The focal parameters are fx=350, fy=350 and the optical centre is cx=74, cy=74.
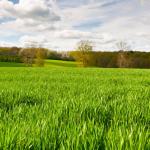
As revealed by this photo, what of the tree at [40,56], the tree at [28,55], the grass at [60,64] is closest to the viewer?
the grass at [60,64]

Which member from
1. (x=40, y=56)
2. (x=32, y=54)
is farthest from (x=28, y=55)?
(x=40, y=56)

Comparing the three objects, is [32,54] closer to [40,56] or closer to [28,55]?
[28,55]

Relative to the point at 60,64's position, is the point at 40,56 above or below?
above

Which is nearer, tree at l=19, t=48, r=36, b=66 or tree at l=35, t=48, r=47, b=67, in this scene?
tree at l=19, t=48, r=36, b=66

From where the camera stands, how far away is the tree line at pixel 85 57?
400 feet

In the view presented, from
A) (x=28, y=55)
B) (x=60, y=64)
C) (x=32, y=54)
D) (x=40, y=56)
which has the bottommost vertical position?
(x=60, y=64)

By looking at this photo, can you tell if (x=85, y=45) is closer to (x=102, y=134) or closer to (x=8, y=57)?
(x=8, y=57)

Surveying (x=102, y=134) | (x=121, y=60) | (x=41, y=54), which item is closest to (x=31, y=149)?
(x=102, y=134)

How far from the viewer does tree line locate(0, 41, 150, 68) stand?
121812 mm

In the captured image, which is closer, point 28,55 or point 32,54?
point 28,55

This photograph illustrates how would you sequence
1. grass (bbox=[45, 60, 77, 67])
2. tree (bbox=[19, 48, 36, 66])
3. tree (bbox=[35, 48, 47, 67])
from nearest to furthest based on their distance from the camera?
1. grass (bbox=[45, 60, 77, 67])
2. tree (bbox=[19, 48, 36, 66])
3. tree (bbox=[35, 48, 47, 67])

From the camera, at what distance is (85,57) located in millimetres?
131625

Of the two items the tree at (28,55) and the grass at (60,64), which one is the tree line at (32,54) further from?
the grass at (60,64)

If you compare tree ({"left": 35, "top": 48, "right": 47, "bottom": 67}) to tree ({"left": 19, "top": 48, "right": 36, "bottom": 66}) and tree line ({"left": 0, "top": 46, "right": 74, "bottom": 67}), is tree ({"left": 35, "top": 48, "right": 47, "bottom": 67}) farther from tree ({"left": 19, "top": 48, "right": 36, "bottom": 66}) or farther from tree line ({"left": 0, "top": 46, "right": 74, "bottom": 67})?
tree ({"left": 19, "top": 48, "right": 36, "bottom": 66})
